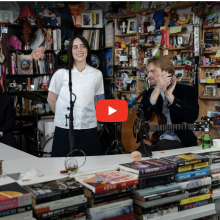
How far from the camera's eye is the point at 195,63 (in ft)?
17.3

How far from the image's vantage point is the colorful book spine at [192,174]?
1.83 m

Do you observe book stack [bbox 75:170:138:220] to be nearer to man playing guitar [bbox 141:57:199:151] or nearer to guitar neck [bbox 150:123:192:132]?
guitar neck [bbox 150:123:192:132]

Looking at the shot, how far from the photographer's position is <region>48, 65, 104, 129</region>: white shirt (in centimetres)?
289

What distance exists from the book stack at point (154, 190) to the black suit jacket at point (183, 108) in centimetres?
101

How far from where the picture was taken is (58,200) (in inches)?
58.9

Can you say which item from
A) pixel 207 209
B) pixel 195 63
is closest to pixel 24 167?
pixel 207 209

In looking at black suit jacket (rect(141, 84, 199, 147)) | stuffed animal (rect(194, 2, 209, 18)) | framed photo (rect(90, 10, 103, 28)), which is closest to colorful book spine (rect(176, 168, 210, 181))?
black suit jacket (rect(141, 84, 199, 147))

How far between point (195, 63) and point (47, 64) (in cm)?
259

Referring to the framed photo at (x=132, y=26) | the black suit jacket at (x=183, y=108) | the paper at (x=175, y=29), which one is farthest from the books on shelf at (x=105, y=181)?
the framed photo at (x=132, y=26)

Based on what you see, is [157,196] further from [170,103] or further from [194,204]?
[170,103]

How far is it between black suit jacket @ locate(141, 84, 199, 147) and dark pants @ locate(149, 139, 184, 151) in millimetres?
140

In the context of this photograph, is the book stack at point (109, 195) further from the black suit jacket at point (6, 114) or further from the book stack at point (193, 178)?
the black suit jacket at point (6, 114)

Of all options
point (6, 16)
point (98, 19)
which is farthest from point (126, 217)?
point (98, 19)

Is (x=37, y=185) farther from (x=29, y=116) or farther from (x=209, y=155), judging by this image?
(x=29, y=116)
